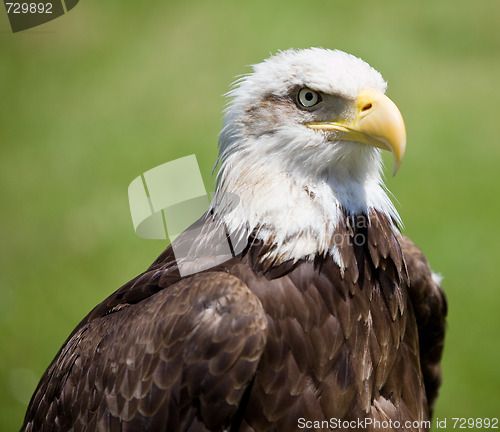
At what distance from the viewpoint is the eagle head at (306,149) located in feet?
8.73

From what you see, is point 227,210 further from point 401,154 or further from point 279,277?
point 401,154

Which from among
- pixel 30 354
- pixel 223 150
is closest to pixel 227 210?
pixel 223 150

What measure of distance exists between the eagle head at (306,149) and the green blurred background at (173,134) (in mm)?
3219

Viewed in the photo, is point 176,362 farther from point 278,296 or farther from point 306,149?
point 306,149

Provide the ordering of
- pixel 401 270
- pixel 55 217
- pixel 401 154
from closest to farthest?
1. pixel 401 154
2. pixel 401 270
3. pixel 55 217

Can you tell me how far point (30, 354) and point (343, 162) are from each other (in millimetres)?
4001

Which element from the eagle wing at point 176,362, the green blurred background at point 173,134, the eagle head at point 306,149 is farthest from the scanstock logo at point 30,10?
the eagle wing at point 176,362

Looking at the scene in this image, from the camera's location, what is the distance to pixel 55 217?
7125 millimetres

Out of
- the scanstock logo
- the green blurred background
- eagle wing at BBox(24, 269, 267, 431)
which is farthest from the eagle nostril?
the scanstock logo

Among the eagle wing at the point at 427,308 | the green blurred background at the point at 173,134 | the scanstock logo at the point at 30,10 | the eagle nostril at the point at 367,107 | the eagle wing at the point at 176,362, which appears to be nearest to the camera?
the eagle wing at the point at 176,362

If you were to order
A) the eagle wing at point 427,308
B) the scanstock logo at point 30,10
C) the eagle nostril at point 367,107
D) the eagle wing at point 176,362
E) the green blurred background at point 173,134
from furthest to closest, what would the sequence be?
the green blurred background at point 173,134 < the scanstock logo at point 30,10 < the eagle wing at point 427,308 < the eagle nostril at point 367,107 < the eagle wing at point 176,362

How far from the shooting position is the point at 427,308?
3.53 meters

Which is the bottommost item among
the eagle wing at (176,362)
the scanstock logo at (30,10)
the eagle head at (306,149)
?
the eagle wing at (176,362)

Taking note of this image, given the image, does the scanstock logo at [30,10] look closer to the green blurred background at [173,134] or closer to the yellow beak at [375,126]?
the green blurred background at [173,134]
